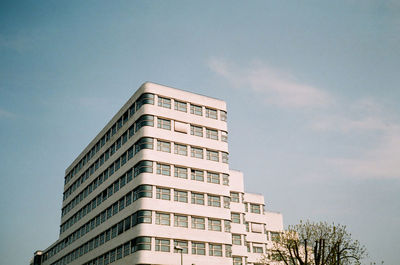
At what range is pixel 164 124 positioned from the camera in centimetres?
5466

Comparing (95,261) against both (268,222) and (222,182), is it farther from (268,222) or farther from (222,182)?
(268,222)

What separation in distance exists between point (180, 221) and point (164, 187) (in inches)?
173

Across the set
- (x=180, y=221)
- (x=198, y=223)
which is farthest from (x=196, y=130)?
(x=180, y=221)

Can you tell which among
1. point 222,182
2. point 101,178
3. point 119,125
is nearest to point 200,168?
point 222,182

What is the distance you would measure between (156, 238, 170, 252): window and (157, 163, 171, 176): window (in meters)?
7.83

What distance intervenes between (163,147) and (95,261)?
20.4 meters

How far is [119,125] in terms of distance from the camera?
61.2m

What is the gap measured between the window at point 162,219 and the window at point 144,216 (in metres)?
1.09

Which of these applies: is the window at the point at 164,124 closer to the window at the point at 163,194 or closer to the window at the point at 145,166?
the window at the point at 145,166

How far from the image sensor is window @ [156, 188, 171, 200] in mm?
51169

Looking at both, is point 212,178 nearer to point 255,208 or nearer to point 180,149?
point 180,149

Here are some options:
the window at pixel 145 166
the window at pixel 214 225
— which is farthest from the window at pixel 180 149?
the window at pixel 214 225

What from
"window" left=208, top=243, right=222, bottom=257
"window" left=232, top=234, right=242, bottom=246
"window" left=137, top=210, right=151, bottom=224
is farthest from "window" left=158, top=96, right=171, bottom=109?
"window" left=232, top=234, right=242, bottom=246

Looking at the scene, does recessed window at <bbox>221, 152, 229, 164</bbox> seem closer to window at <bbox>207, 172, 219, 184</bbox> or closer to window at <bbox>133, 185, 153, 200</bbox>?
window at <bbox>207, 172, 219, 184</bbox>
